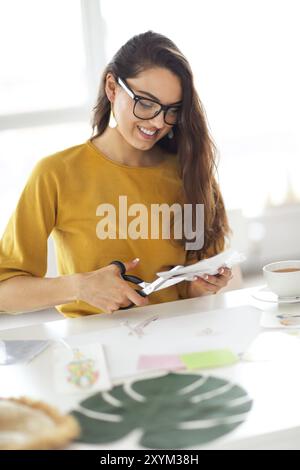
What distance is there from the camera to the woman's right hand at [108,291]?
1552 mm

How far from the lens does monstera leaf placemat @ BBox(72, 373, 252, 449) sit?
101 cm

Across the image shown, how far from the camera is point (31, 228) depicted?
1.74 meters

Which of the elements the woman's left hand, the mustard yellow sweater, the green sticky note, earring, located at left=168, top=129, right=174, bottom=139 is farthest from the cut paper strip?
earring, located at left=168, top=129, right=174, bottom=139

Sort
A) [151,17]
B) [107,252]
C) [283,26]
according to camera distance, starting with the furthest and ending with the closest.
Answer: [283,26]
[151,17]
[107,252]

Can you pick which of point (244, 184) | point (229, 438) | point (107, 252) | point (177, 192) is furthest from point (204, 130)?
point (244, 184)

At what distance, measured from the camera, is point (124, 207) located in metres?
1.85

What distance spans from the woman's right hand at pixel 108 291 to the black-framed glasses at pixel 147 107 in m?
0.41

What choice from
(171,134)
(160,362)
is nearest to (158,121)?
(171,134)

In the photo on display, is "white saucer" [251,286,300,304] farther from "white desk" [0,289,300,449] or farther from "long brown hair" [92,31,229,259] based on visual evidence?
"long brown hair" [92,31,229,259]

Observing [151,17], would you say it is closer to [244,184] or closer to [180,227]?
[244,184]

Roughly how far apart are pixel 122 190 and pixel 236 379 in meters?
0.77
